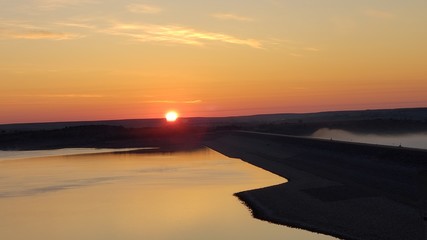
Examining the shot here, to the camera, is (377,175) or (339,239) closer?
(339,239)

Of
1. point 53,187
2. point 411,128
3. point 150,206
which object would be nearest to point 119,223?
point 150,206

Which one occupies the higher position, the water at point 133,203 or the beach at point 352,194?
the beach at point 352,194

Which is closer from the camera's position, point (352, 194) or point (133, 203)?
point (352, 194)

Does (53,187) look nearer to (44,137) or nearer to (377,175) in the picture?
(377,175)

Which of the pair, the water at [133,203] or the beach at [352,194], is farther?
the water at [133,203]
